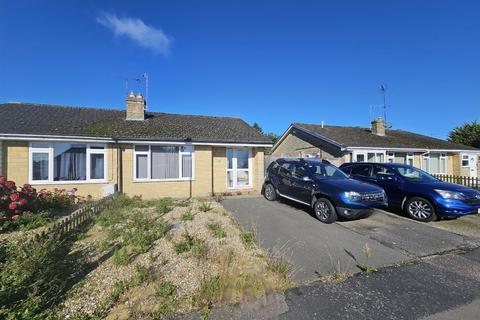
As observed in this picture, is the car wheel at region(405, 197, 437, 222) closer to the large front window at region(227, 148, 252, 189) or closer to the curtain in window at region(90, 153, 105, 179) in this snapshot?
the large front window at region(227, 148, 252, 189)

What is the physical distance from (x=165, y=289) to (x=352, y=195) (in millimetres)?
5532

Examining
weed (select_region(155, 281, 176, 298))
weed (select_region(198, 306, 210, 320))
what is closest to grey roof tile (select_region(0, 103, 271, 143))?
weed (select_region(155, 281, 176, 298))

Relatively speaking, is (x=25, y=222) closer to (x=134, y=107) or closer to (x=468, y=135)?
(x=134, y=107)

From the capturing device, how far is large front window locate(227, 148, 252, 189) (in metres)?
13.3

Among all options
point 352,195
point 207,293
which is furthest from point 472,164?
point 207,293

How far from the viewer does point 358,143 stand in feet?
57.0

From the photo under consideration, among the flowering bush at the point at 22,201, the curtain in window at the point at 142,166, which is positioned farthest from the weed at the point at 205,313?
the curtain in window at the point at 142,166

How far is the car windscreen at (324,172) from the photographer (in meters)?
8.49

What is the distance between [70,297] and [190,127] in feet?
35.6

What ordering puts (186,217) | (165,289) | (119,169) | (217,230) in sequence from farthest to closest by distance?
(119,169), (186,217), (217,230), (165,289)

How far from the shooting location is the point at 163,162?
38.6 feet

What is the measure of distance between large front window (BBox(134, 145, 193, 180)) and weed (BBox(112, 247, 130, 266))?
23.0 ft

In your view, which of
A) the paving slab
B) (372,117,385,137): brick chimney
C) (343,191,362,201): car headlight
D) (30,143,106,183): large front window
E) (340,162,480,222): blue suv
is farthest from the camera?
(372,117,385,137): brick chimney

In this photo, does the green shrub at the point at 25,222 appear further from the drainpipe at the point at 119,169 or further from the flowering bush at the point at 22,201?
the drainpipe at the point at 119,169
